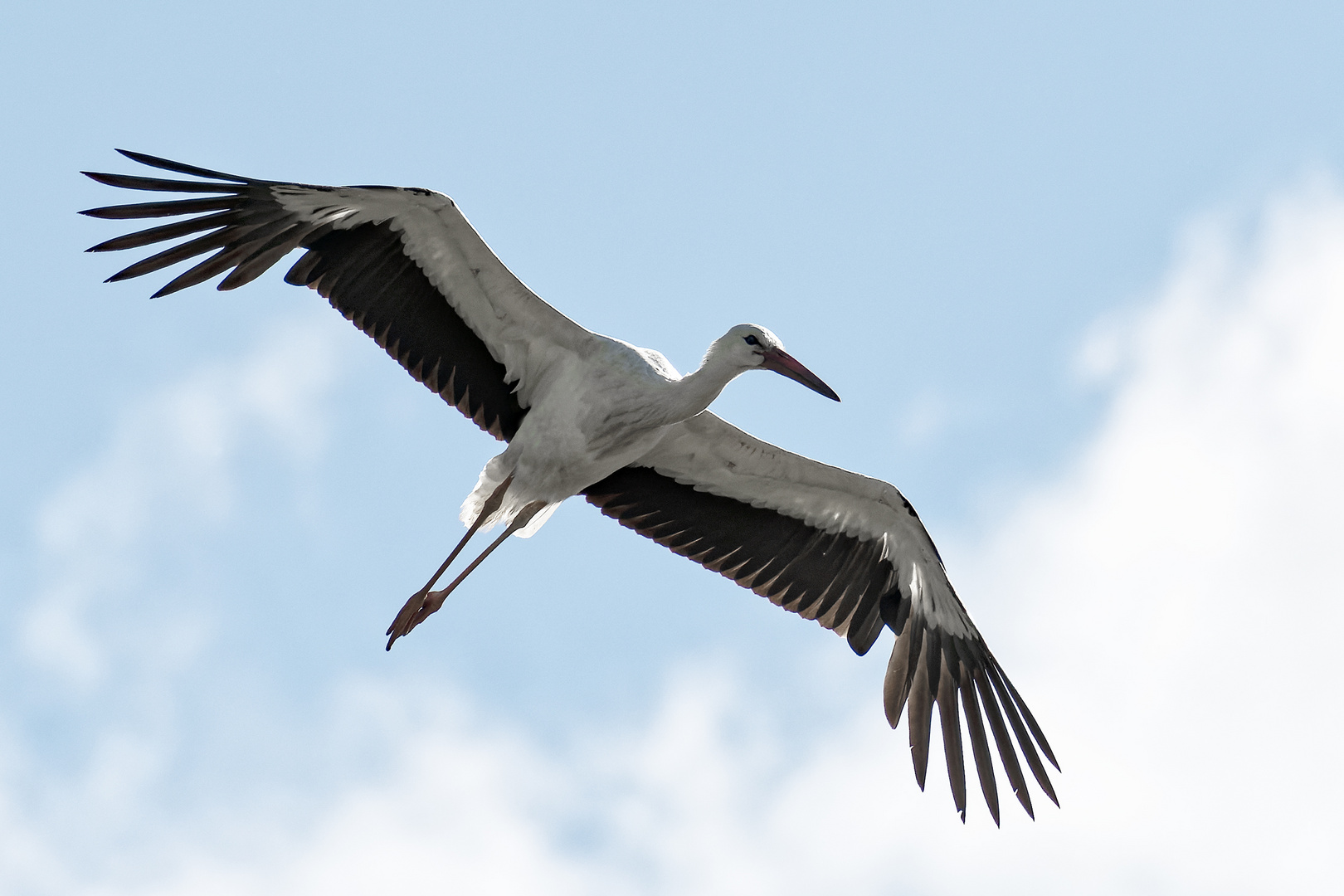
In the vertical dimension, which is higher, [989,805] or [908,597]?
[908,597]

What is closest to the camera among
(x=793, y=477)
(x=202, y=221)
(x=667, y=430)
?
(x=202, y=221)

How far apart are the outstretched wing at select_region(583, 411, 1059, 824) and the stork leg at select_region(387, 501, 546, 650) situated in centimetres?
63

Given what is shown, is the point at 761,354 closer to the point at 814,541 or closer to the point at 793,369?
the point at 793,369

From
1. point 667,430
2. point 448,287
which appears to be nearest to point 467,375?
point 448,287

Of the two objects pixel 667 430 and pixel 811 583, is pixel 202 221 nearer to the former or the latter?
pixel 667 430

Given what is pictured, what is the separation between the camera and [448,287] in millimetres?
10844

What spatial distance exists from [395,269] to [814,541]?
3.79 metres

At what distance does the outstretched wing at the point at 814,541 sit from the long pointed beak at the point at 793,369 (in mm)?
1096

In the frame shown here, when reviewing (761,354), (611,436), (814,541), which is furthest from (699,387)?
(814,541)

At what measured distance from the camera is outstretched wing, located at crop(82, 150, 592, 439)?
10148 millimetres

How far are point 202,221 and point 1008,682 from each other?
6.68 meters

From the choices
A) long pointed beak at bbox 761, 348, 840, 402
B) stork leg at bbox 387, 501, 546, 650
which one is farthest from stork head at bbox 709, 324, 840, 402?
stork leg at bbox 387, 501, 546, 650

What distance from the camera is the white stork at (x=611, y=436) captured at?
10.3 meters

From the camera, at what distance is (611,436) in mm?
10539
